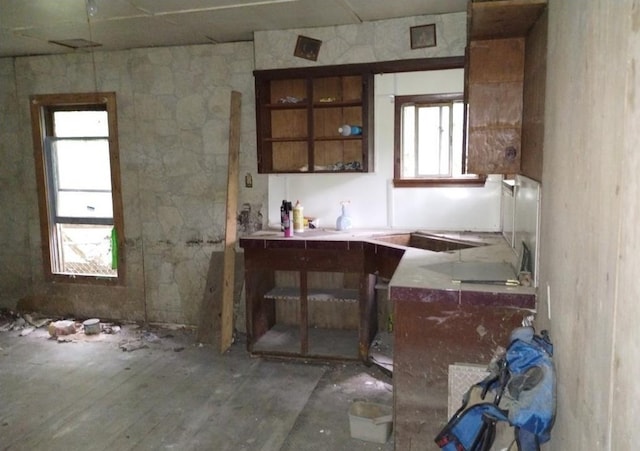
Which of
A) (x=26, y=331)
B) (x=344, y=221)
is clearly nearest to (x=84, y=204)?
(x=26, y=331)

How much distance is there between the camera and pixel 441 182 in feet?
12.3

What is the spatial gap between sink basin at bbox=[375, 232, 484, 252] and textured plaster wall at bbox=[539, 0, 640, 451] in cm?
167

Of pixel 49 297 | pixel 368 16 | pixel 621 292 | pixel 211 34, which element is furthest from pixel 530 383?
pixel 49 297

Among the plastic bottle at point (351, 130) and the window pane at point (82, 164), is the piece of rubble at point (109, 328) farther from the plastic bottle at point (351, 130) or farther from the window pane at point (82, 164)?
the plastic bottle at point (351, 130)

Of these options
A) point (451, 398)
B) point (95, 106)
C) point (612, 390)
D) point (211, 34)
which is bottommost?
point (451, 398)

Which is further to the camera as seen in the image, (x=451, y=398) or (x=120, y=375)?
(x=120, y=375)

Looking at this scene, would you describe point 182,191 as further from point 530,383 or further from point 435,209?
point 530,383

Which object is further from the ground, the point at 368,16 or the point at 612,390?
the point at 368,16

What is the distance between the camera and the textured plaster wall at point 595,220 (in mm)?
896

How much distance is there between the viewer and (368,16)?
3.56 meters

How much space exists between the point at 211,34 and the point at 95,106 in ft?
4.75

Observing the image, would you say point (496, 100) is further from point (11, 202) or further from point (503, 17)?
point (11, 202)

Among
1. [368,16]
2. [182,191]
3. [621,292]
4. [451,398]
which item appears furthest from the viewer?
[182,191]

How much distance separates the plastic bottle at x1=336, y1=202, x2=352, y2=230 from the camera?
3.88m
